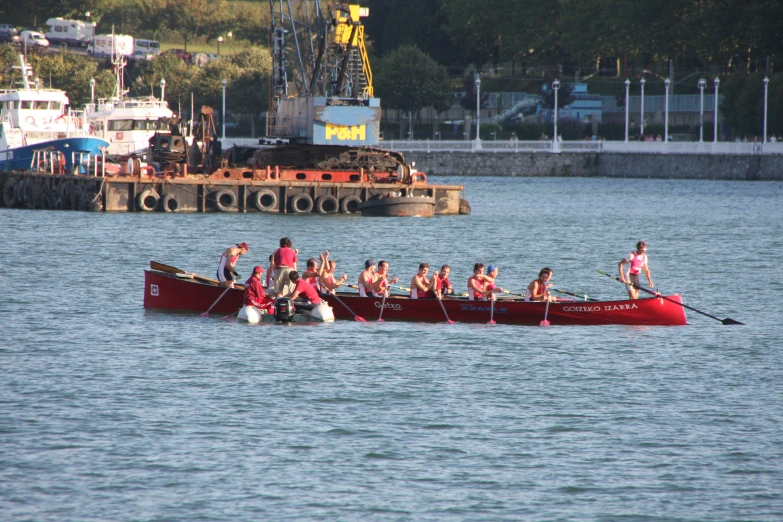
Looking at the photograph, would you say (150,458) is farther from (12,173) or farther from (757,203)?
(757,203)

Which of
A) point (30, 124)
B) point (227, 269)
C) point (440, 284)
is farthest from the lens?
point (30, 124)

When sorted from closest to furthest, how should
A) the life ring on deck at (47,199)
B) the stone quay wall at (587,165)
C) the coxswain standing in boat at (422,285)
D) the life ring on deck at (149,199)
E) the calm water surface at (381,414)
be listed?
1. the calm water surface at (381,414)
2. the coxswain standing in boat at (422,285)
3. the life ring on deck at (149,199)
4. the life ring on deck at (47,199)
5. the stone quay wall at (587,165)

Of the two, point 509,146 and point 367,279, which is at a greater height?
point 509,146

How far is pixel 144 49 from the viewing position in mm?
158000

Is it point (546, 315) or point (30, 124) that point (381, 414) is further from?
point (30, 124)

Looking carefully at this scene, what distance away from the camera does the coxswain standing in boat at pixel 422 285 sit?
30.2 metres

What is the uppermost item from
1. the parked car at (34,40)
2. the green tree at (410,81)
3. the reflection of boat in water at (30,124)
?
the parked car at (34,40)

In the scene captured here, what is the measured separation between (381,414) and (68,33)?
153 metres

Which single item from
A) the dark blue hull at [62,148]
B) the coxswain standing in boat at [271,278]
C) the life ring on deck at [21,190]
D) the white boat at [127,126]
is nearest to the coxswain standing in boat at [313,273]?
the coxswain standing in boat at [271,278]

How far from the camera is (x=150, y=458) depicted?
19625 mm

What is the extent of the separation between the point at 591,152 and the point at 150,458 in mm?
98987

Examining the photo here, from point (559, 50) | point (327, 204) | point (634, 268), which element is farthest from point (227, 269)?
point (559, 50)

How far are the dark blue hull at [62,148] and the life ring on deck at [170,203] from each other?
1258 centimetres

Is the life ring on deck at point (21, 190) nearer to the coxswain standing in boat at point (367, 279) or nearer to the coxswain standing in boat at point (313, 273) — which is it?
the coxswain standing in boat at point (313, 273)
